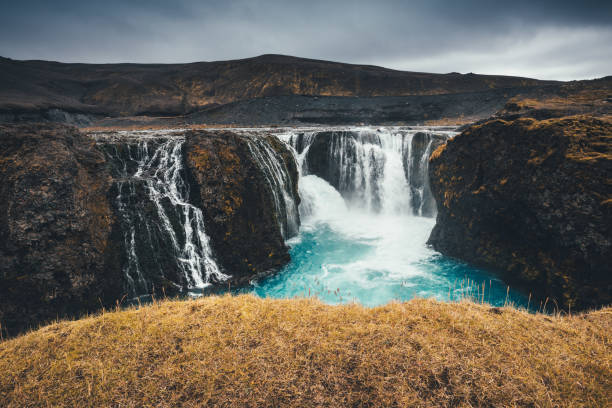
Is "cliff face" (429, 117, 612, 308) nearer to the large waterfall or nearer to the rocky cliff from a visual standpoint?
the large waterfall

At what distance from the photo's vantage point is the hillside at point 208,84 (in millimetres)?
55812

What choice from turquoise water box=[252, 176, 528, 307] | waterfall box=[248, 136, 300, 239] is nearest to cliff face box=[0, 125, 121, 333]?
turquoise water box=[252, 176, 528, 307]

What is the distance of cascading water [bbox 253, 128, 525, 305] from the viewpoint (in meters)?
10.8

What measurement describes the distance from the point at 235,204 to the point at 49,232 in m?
5.82

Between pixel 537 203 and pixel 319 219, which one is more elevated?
pixel 537 203

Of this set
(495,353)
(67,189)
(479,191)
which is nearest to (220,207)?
(67,189)

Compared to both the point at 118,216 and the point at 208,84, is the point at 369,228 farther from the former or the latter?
the point at 208,84

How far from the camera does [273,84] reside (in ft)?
224

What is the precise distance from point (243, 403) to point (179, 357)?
1.11 m

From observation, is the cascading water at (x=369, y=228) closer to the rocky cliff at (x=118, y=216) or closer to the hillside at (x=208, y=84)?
the rocky cliff at (x=118, y=216)

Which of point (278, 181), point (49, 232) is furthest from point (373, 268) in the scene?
point (49, 232)

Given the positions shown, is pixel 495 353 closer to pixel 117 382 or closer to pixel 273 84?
pixel 117 382

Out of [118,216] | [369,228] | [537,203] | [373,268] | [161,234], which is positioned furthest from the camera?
[369,228]

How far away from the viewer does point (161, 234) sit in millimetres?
9938
